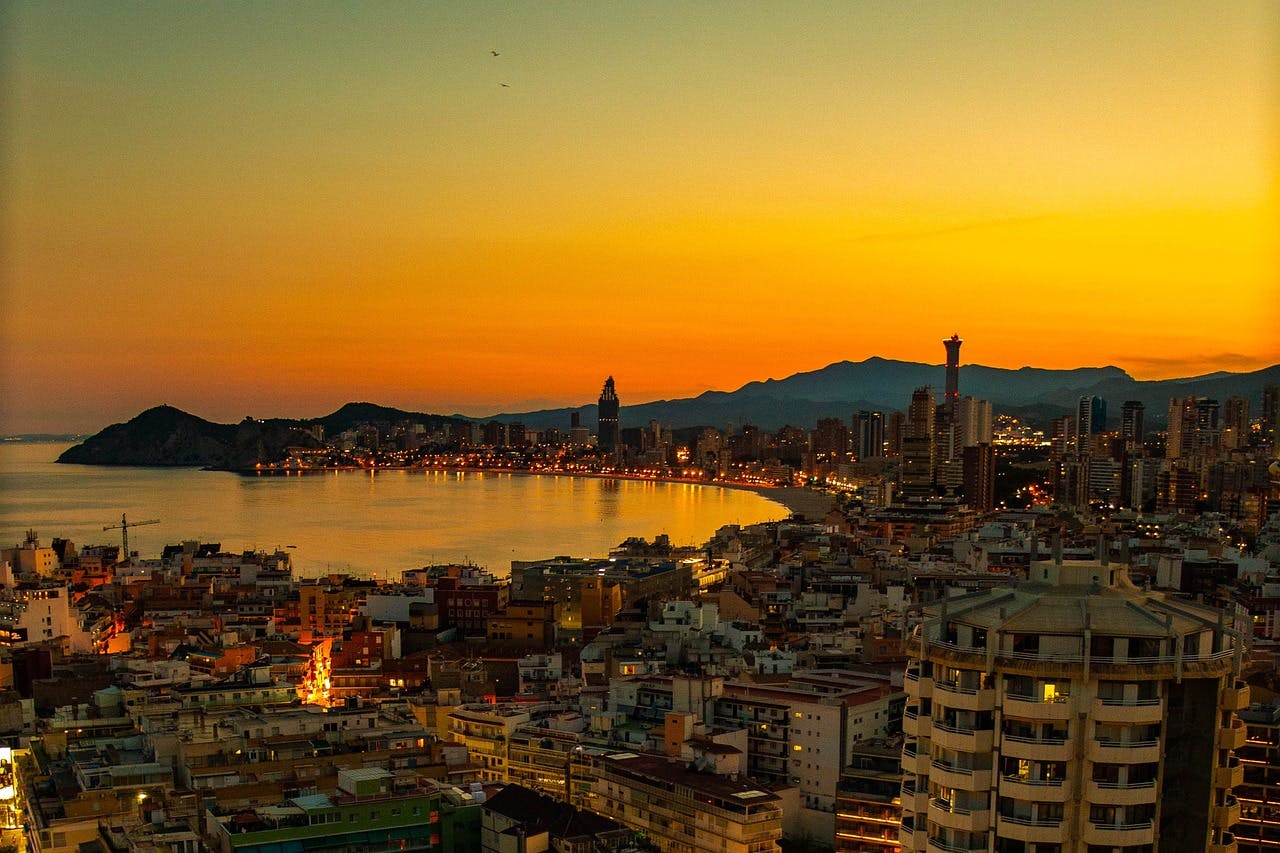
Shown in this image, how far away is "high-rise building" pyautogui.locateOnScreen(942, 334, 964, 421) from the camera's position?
2120 inches

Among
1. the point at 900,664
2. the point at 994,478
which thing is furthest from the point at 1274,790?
the point at 994,478

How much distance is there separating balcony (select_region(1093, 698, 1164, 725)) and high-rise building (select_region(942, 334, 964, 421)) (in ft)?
164

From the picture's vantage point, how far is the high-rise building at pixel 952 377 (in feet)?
177

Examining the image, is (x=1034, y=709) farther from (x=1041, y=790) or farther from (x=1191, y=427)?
(x=1191, y=427)

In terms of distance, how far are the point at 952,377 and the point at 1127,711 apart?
56.1 meters

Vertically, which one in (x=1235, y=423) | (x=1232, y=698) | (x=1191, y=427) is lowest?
(x=1232, y=698)

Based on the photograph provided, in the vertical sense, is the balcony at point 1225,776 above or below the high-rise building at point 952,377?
below

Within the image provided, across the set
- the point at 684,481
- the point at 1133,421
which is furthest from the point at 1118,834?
the point at 684,481

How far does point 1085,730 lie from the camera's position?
11.0 feet

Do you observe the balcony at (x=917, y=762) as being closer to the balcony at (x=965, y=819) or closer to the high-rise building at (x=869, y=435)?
the balcony at (x=965, y=819)

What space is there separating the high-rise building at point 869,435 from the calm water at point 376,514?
8.46 meters

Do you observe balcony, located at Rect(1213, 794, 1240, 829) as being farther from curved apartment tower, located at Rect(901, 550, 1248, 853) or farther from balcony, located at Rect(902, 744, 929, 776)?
balcony, located at Rect(902, 744, 929, 776)

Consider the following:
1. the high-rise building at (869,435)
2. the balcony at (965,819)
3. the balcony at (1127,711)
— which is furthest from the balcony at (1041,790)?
the high-rise building at (869,435)

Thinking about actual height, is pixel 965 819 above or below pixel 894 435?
below
